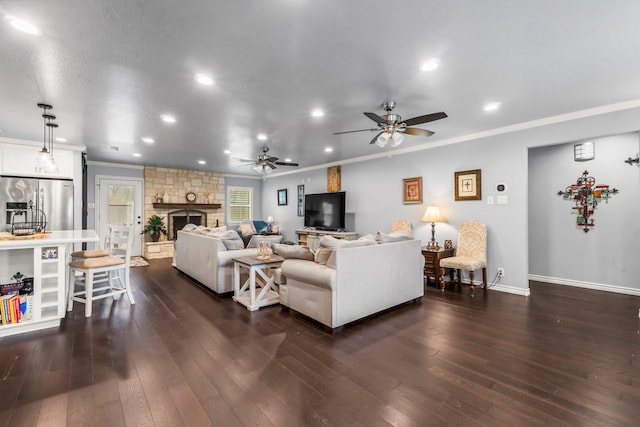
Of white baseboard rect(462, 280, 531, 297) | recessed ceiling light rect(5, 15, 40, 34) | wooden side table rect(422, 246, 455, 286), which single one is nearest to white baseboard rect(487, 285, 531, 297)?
white baseboard rect(462, 280, 531, 297)

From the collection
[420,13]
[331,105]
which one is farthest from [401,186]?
[420,13]

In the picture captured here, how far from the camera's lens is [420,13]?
73.1 inches

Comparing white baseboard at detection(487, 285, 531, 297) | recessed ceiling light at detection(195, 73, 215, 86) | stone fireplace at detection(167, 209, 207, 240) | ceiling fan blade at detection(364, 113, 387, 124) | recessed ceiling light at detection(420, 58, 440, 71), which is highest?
recessed ceiling light at detection(195, 73, 215, 86)

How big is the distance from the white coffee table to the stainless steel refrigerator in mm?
3810

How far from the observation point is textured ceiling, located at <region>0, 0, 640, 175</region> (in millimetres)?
1855

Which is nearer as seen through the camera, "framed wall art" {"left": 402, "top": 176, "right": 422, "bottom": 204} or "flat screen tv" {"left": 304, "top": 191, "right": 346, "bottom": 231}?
"framed wall art" {"left": 402, "top": 176, "right": 422, "bottom": 204}

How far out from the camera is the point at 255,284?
3.84 meters

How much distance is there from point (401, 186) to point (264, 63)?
3985 mm

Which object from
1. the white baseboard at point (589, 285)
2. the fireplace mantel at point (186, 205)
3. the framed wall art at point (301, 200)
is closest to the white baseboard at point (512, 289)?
the white baseboard at point (589, 285)

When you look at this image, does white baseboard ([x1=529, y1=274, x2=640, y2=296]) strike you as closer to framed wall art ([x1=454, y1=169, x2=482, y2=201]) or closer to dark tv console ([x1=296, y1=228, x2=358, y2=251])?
framed wall art ([x1=454, y1=169, x2=482, y2=201])

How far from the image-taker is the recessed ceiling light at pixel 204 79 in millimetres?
2709

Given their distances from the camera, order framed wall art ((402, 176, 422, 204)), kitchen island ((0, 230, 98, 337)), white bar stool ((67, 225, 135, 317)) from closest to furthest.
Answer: kitchen island ((0, 230, 98, 337)), white bar stool ((67, 225, 135, 317)), framed wall art ((402, 176, 422, 204))

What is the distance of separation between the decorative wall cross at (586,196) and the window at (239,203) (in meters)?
8.42

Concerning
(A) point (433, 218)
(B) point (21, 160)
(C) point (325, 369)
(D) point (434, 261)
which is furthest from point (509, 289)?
(B) point (21, 160)
